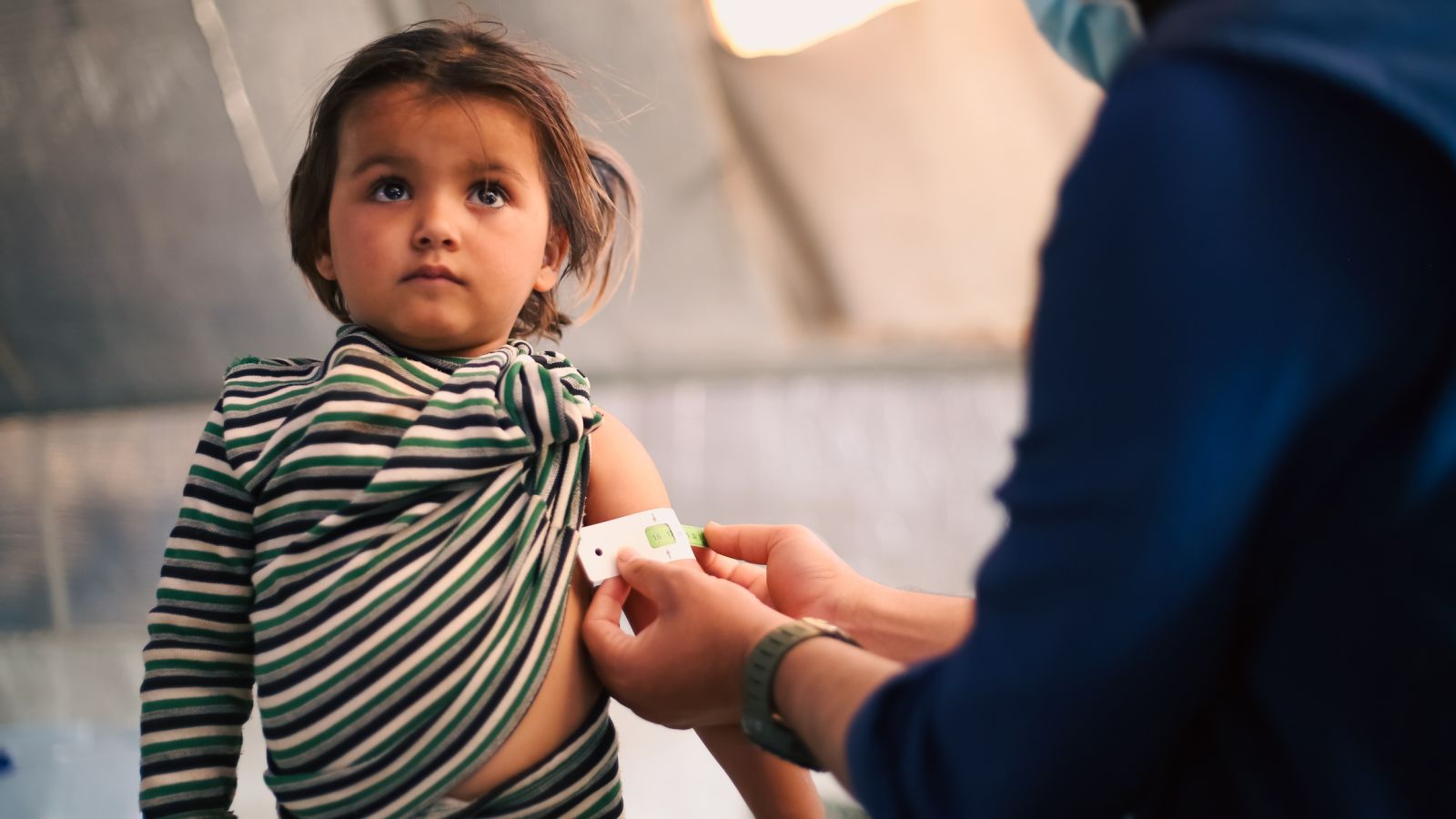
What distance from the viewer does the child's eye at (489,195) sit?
827 millimetres

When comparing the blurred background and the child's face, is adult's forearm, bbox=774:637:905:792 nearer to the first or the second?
the child's face

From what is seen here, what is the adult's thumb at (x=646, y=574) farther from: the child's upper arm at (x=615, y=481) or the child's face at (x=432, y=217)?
the child's face at (x=432, y=217)

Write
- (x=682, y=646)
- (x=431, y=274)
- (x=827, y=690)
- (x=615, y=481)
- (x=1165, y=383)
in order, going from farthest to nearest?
(x=615, y=481) → (x=431, y=274) → (x=682, y=646) → (x=827, y=690) → (x=1165, y=383)

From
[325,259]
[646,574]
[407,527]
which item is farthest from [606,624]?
[325,259]

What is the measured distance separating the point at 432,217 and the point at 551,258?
0.59 ft

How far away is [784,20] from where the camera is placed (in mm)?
1504

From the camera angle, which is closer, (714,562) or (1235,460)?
(1235,460)

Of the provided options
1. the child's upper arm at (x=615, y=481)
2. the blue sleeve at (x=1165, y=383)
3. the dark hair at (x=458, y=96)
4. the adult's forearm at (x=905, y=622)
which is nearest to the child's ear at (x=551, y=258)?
the dark hair at (x=458, y=96)

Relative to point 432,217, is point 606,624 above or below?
below

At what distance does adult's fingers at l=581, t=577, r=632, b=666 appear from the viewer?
741mm

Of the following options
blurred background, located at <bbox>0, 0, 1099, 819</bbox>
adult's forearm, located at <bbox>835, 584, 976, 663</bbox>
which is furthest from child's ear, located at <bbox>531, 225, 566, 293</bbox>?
blurred background, located at <bbox>0, 0, 1099, 819</bbox>

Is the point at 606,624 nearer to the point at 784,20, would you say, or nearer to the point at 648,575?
the point at 648,575

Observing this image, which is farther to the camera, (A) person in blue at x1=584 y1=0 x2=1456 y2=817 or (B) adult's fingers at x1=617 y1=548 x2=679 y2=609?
(B) adult's fingers at x1=617 y1=548 x2=679 y2=609

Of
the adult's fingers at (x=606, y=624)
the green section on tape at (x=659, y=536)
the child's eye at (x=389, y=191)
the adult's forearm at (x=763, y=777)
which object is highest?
the child's eye at (x=389, y=191)
